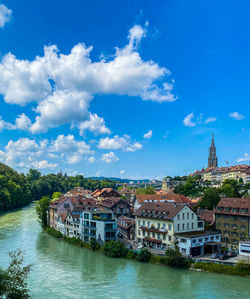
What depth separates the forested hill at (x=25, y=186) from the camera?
324 feet

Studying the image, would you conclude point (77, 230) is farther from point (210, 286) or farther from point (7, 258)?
point (210, 286)

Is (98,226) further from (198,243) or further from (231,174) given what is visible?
(231,174)

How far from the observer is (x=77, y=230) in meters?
49.4

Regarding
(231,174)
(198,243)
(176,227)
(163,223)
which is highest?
(231,174)

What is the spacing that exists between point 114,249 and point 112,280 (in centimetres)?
772

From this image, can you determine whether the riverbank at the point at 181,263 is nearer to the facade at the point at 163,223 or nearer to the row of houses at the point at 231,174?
the facade at the point at 163,223

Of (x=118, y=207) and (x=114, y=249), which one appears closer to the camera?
Result: (x=114, y=249)

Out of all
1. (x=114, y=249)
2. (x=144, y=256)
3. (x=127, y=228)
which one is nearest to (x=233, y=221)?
(x=144, y=256)

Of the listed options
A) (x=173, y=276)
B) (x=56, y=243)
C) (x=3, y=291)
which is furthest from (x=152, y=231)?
(x=3, y=291)

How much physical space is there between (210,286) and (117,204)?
107ft

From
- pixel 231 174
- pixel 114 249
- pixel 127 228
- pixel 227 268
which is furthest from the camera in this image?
pixel 231 174

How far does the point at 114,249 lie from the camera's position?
39.2 metres

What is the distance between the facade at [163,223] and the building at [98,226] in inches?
164

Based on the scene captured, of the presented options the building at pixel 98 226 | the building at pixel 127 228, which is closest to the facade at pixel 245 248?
the building at pixel 98 226
